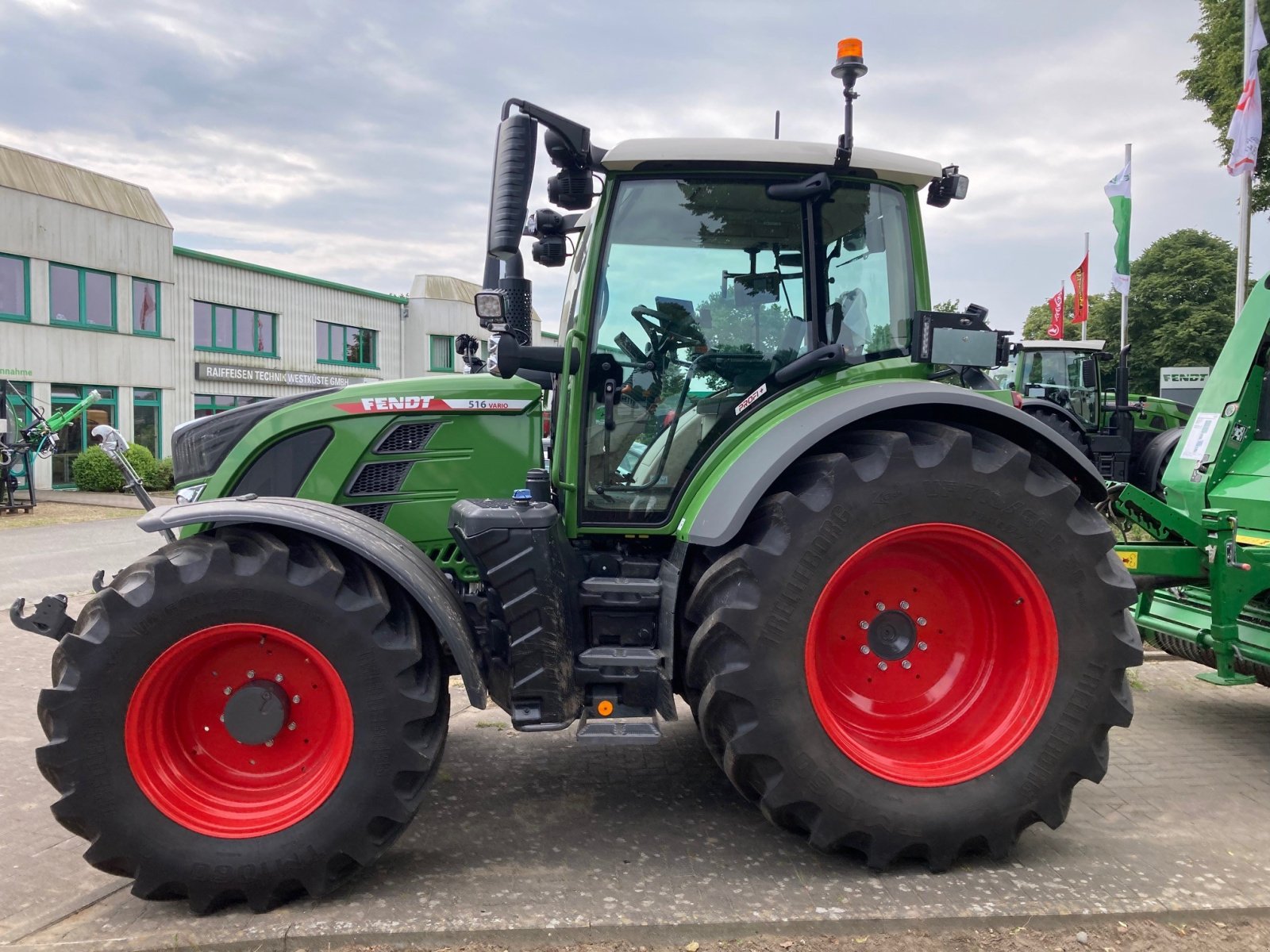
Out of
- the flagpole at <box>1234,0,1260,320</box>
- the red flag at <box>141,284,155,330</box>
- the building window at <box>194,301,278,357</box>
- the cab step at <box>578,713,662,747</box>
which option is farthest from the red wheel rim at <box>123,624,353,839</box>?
the building window at <box>194,301,278,357</box>

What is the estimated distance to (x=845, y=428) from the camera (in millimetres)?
3172

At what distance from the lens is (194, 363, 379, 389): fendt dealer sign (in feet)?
77.2

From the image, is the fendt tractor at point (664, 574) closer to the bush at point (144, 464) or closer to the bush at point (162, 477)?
the bush at point (144, 464)

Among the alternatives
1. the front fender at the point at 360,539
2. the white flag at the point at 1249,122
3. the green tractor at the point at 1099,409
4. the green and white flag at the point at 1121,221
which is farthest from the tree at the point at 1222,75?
the front fender at the point at 360,539

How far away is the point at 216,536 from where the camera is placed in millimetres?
2939

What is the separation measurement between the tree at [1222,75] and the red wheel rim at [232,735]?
20171 mm

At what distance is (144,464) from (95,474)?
1.30 m

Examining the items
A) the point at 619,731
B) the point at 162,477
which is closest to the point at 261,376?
the point at 162,477

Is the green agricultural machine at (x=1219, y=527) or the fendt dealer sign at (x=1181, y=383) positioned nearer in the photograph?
the green agricultural machine at (x=1219, y=527)

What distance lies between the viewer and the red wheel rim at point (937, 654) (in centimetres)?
310

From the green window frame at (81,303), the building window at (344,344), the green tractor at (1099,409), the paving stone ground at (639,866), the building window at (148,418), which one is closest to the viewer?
the paving stone ground at (639,866)

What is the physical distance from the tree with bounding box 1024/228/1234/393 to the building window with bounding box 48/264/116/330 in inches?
1280

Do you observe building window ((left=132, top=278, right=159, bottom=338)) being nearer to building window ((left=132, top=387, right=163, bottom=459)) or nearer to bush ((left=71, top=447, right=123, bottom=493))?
building window ((left=132, top=387, right=163, bottom=459))

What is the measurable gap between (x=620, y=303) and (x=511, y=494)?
93cm
